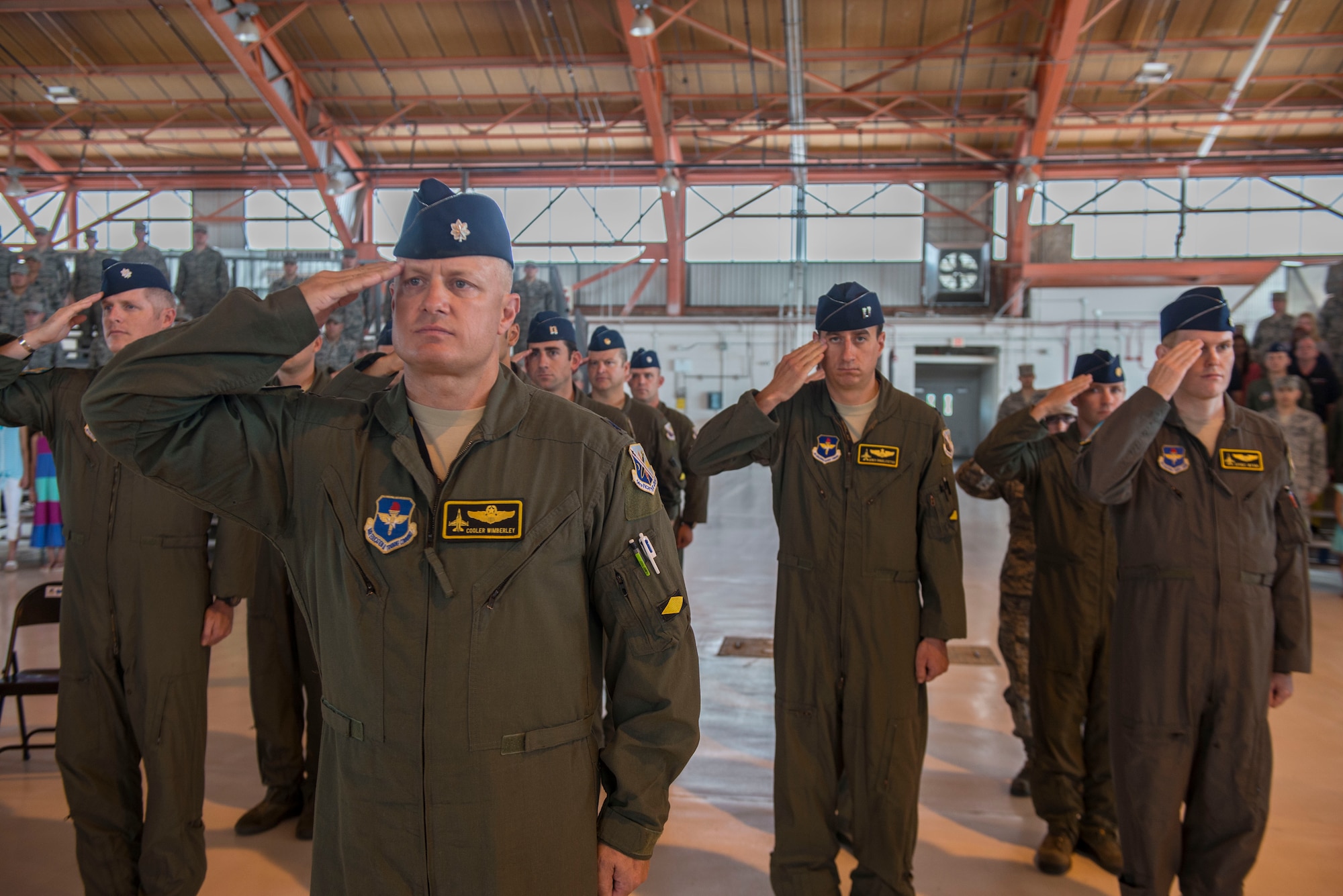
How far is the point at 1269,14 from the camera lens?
50.3ft

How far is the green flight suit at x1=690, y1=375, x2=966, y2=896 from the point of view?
298 cm

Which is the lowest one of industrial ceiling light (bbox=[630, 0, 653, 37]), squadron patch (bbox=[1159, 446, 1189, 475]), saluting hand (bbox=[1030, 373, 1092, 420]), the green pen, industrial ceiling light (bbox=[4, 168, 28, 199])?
the green pen

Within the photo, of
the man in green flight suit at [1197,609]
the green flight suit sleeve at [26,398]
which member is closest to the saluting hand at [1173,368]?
the man in green flight suit at [1197,609]

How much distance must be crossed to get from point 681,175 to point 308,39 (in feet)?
26.5

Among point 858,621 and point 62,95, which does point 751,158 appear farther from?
point 858,621

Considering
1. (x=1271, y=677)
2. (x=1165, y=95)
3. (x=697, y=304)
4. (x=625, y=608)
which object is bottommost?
(x=1271, y=677)

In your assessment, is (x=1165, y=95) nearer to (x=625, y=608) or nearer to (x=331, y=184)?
(x=331, y=184)

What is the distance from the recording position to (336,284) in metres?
1.69

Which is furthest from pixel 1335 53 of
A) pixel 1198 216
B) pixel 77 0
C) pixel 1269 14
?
pixel 77 0

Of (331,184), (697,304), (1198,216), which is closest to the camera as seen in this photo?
(331,184)

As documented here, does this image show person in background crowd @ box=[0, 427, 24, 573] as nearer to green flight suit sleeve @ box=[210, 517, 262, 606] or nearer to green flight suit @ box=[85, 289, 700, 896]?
green flight suit sleeve @ box=[210, 517, 262, 606]

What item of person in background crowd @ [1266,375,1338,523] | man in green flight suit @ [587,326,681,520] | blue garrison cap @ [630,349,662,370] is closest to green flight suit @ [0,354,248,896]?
man in green flight suit @ [587,326,681,520]

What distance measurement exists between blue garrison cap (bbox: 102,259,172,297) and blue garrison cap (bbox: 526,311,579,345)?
5.96 feet

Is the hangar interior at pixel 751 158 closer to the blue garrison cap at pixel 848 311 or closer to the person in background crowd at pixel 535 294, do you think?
the person in background crowd at pixel 535 294
